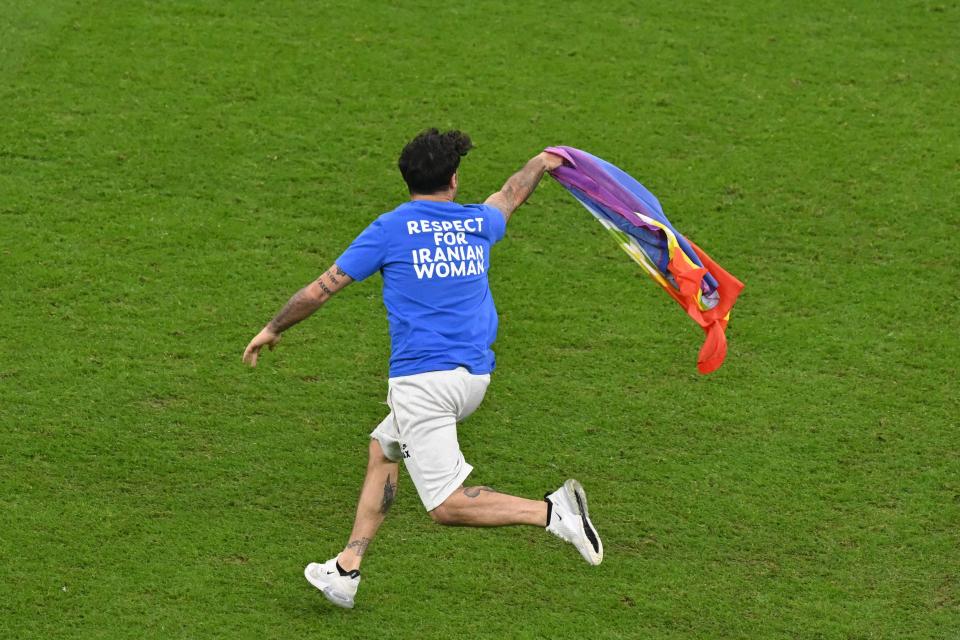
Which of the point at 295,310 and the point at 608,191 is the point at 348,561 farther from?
the point at 608,191

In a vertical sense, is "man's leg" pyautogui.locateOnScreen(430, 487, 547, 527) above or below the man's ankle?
above

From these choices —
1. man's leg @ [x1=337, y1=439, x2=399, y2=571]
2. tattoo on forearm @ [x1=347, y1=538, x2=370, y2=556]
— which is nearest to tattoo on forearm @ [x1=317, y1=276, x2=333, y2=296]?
man's leg @ [x1=337, y1=439, x2=399, y2=571]

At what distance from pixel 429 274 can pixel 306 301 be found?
578 mm

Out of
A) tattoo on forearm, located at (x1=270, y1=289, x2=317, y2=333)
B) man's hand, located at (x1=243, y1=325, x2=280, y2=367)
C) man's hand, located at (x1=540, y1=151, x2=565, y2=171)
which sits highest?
man's hand, located at (x1=540, y1=151, x2=565, y2=171)

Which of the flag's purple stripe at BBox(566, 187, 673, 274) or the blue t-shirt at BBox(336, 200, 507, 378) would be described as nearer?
the blue t-shirt at BBox(336, 200, 507, 378)

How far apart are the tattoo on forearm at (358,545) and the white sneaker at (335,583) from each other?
0.09 meters

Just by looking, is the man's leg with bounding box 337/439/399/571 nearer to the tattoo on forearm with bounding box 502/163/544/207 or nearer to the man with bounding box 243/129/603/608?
the man with bounding box 243/129/603/608

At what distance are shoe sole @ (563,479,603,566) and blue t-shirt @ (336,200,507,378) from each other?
0.73m

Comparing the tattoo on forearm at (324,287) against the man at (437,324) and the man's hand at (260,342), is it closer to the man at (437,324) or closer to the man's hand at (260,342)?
the man at (437,324)

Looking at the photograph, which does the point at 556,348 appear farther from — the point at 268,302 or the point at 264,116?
the point at 264,116

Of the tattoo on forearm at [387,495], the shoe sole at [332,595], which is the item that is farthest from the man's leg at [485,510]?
the shoe sole at [332,595]

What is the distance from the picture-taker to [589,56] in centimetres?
1138

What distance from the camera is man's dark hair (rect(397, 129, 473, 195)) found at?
6434 millimetres

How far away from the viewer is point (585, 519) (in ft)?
21.7
